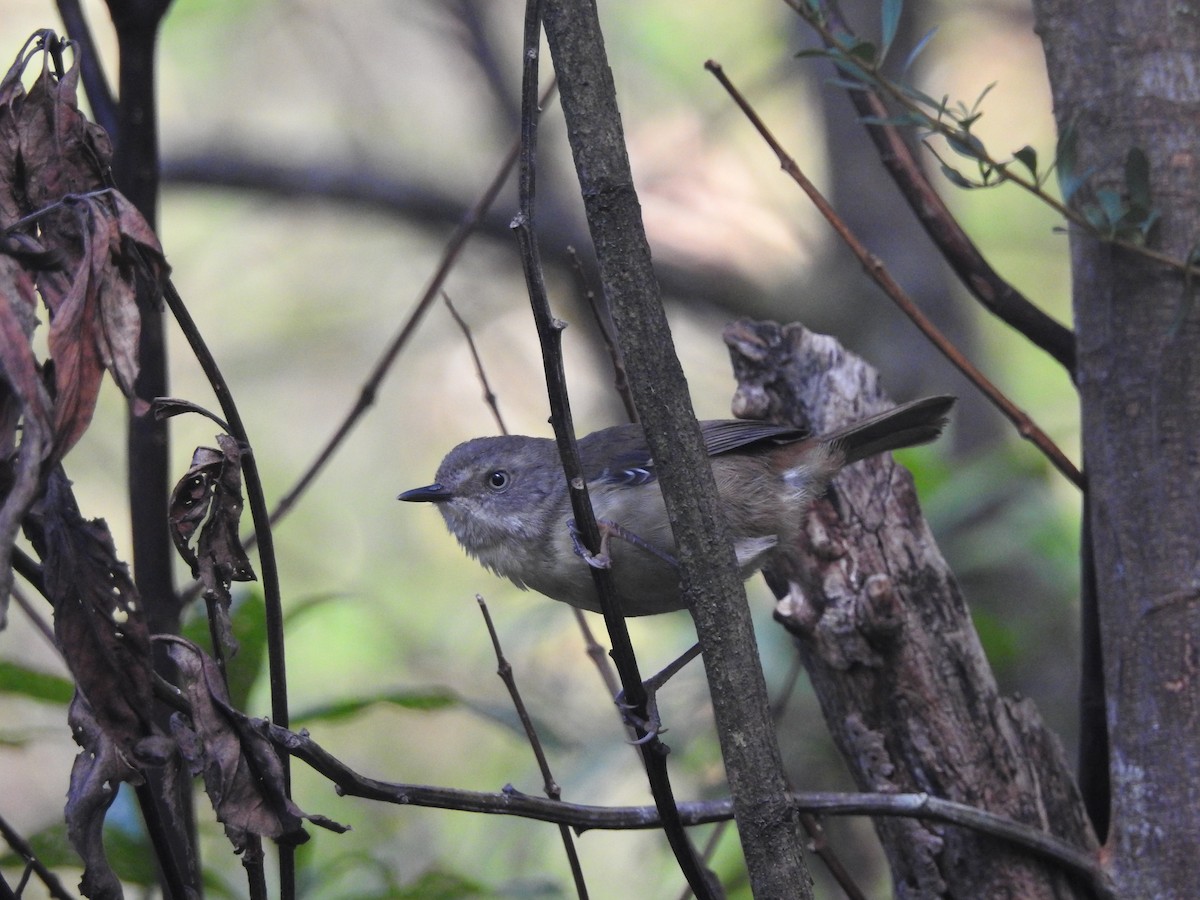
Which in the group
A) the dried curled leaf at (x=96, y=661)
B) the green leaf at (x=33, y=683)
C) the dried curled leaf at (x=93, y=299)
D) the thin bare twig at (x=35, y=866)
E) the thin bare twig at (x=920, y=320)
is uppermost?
the thin bare twig at (x=920, y=320)

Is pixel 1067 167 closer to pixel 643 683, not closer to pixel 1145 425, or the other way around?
pixel 1145 425

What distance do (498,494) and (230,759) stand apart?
217 centimetres

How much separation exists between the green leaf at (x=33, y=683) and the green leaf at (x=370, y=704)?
1.56 ft

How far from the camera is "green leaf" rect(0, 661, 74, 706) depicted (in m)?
2.38

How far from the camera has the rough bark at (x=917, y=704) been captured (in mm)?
2588

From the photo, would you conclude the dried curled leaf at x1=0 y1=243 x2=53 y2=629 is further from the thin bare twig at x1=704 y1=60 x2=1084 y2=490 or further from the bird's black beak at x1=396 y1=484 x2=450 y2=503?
the bird's black beak at x1=396 y1=484 x2=450 y2=503

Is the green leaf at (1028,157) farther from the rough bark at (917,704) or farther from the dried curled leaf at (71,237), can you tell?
the dried curled leaf at (71,237)

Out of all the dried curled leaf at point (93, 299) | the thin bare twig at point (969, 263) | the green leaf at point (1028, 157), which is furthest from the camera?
the thin bare twig at point (969, 263)

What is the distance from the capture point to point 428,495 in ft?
12.2

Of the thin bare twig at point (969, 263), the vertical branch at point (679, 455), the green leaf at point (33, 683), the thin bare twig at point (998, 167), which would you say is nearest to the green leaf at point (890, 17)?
the thin bare twig at point (998, 167)

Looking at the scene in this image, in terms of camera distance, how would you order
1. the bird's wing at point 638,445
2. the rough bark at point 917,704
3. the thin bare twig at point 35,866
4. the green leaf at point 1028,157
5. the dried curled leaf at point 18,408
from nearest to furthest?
the dried curled leaf at point 18,408
the thin bare twig at point 35,866
the green leaf at point 1028,157
the rough bark at point 917,704
the bird's wing at point 638,445

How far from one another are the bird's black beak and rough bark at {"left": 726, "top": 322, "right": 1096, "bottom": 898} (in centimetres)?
125

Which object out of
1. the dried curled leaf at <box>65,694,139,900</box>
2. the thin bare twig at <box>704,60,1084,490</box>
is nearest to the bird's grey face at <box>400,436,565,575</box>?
the thin bare twig at <box>704,60,1084,490</box>

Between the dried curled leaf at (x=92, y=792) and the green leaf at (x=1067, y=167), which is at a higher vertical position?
the green leaf at (x=1067, y=167)
